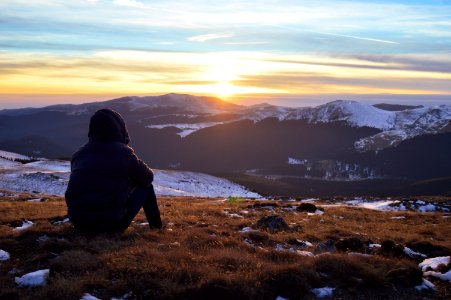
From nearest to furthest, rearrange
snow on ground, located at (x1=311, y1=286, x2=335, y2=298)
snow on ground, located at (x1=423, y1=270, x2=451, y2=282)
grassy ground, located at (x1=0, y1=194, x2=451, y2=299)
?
grassy ground, located at (x1=0, y1=194, x2=451, y2=299) < snow on ground, located at (x1=311, y1=286, x2=335, y2=298) < snow on ground, located at (x1=423, y1=270, x2=451, y2=282)

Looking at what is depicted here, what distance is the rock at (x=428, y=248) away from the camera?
1231 cm

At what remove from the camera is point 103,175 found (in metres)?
9.84

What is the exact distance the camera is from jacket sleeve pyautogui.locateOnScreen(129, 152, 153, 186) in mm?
10219

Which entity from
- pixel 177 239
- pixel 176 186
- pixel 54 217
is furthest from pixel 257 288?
pixel 176 186

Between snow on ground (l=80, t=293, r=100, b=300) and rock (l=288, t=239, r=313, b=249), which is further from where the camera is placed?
rock (l=288, t=239, r=313, b=249)

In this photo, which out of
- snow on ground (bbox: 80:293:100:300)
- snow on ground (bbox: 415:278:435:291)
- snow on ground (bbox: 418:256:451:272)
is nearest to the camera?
snow on ground (bbox: 80:293:100:300)

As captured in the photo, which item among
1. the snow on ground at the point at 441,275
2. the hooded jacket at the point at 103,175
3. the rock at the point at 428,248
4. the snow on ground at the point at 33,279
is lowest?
the rock at the point at 428,248

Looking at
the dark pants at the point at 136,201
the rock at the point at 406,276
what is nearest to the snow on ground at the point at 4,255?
the dark pants at the point at 136,201

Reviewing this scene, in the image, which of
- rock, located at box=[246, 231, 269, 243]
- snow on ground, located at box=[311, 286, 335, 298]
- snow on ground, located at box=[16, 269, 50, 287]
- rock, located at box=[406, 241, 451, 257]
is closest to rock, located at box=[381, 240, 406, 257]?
rock, located at box=[406, 241, 451, 257]

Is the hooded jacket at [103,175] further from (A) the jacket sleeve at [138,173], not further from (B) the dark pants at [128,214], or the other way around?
(B) the dark pants at [128,214]

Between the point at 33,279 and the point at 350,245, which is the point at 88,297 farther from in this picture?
the point at 350,245

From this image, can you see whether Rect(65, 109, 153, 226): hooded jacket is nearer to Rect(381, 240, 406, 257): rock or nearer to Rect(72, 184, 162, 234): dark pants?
Rect(72, 184, 162, 234): dark pants

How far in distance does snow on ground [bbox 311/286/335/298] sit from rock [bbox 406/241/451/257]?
5.93m

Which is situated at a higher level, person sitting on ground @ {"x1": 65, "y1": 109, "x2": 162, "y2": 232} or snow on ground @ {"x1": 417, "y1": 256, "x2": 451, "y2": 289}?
person sitting on ground @ {"x1": 65, "y1": 109, "x2": 162, "y2": 232}
